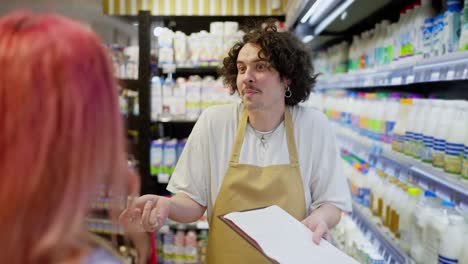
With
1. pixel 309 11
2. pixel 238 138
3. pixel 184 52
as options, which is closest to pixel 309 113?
pixel 238 138

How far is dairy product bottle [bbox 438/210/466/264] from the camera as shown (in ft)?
4.95

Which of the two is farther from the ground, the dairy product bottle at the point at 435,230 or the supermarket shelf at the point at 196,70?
the supermarket shelf at the point at 196,70

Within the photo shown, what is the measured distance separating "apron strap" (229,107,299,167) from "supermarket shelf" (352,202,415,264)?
65 cm

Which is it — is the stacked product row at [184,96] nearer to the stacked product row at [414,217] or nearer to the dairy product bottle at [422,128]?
the stacked product row at [414,217]

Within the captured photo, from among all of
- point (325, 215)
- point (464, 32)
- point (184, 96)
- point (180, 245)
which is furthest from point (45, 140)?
point (180, 245)

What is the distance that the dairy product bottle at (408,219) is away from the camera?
6.16 ft

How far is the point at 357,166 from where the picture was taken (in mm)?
2883

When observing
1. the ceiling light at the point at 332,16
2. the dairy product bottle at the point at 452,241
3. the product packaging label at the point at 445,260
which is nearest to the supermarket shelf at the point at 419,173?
the dairy product bottle at the point at 452,241

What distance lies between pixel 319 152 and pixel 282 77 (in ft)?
1.13

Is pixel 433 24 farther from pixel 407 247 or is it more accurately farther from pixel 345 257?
pixel 345 257

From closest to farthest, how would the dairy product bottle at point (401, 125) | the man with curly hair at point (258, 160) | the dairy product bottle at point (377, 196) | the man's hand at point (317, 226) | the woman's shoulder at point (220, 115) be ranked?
1. the man's hand at point (317, 226)
2. the man with curly hair at point (258, 160)
3. the woman's shoulder at point (220, 115)
4. the dairy product bottle at point (401, 125)
5. the dairy product bottle at point (377, 196)

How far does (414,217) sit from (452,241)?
12.1 inches

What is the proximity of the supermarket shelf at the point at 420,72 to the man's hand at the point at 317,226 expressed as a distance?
67 centimetres

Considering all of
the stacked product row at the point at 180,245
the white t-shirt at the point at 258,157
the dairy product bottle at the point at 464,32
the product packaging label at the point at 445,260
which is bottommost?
the stacked product row at the point at 180,245
